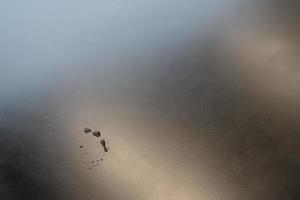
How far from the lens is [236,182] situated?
81 cm

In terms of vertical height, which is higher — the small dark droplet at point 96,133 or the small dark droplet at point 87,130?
the small dark droplet at point 87,130

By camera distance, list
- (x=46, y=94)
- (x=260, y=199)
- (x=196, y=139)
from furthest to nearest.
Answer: (x=46, y=94), (x=196, y=139), (x=260, y=199)

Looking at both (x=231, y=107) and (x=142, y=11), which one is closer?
(x=231, y=107)

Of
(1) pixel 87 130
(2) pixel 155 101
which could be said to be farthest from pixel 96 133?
(2) pixel 155 101

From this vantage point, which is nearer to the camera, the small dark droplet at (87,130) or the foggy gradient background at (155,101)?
the foggy gradient background at (155,101)

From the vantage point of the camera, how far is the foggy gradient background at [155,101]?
841 mm

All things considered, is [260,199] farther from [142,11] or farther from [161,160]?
[142,11]

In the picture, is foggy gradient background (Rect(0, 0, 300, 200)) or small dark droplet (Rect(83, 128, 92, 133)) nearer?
foggy gradient background (Rect(0, 0, 300, 200))

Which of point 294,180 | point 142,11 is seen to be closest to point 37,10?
point 142,11

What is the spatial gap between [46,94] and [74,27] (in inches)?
11.9

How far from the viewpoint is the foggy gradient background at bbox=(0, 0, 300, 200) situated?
0.84 m

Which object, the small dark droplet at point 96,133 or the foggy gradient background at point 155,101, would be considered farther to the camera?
the small dark droplet at point 96,133

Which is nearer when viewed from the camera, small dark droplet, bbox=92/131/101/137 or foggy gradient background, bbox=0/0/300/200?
foggy gradient background, bbox=0/0/300/200

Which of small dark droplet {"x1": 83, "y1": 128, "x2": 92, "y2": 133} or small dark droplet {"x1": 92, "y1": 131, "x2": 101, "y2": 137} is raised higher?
small dark droplet {"x1": 83, "y1": 128, "x2": 92, "y2": 133}
